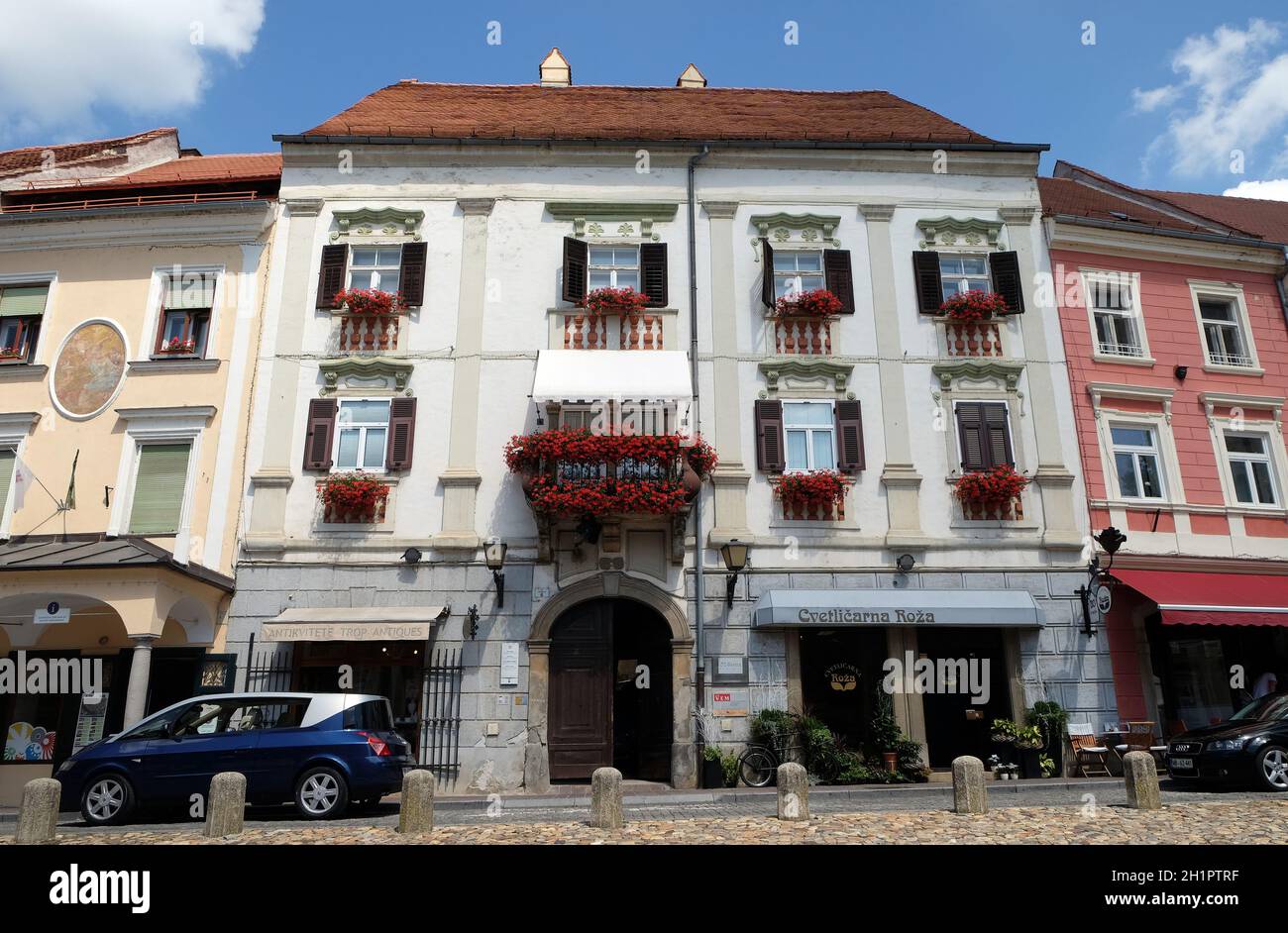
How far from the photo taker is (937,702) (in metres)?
16.6

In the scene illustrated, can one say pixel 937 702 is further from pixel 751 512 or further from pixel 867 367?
pixel 867 367

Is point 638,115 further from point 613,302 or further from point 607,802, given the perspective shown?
point 607,802

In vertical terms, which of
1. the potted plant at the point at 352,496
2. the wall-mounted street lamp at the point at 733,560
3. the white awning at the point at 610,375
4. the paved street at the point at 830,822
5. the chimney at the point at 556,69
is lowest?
the paved street at the point at 830,822

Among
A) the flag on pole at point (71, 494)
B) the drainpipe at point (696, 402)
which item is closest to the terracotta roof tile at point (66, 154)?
the flag on pole at point (71, 494)

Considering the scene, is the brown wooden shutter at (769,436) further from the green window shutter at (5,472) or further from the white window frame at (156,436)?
the green window shutter at (5,472)

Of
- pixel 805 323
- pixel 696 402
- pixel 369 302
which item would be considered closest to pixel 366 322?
pixel 369 302

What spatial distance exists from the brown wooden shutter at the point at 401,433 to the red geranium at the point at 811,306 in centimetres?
777

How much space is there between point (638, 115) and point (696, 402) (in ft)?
27.7

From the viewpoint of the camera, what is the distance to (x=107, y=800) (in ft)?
37.2

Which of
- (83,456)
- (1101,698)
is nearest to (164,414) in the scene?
(83,456)

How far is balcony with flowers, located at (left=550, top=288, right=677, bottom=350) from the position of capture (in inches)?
701

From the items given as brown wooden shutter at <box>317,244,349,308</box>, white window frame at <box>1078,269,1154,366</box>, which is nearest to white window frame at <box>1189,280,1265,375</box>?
white window frame at <box>1078,269,1154,366</box>

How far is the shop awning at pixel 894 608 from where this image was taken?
1569 cm

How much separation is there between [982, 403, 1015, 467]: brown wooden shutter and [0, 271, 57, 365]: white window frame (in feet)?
63.8
